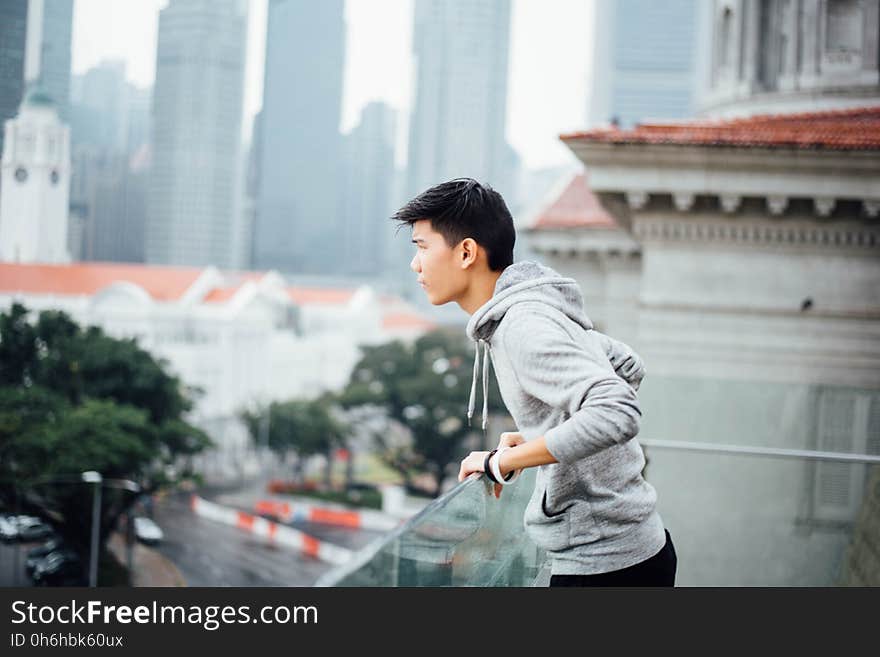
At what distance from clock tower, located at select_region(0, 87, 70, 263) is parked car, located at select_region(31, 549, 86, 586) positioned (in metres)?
12.4

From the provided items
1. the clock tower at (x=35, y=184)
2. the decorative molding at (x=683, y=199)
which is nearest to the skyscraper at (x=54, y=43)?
the clock tower at (x=35, y=184)

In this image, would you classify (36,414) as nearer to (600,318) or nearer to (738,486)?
(600,318)

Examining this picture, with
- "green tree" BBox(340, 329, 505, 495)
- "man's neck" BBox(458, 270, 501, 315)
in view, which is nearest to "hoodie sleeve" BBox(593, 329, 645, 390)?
"man's neck" BBox(458, 270, 501, 315)

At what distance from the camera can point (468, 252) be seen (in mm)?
2357

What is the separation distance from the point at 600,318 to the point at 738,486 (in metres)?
10.0

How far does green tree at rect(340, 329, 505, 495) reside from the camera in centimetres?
4350

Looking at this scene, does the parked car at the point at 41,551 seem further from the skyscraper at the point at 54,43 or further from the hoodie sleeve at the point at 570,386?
the hoodie sleeve at the point at 570,386

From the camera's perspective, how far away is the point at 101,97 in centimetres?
4678

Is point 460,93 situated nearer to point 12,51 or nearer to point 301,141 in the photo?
point 301,141

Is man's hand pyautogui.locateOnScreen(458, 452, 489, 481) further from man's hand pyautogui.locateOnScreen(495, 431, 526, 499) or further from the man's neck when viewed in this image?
the man's neck

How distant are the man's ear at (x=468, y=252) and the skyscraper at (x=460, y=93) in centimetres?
6348

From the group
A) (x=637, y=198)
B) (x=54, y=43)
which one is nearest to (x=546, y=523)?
(x=637, y=198)

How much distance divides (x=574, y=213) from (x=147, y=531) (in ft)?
62.2
